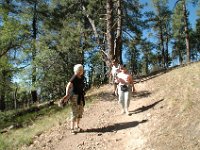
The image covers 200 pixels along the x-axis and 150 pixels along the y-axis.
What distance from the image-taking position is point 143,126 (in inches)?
457

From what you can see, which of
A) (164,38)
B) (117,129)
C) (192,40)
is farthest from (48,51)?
(192,40)

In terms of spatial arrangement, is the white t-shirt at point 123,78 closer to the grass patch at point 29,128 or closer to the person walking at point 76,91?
the person walking at point 76,91

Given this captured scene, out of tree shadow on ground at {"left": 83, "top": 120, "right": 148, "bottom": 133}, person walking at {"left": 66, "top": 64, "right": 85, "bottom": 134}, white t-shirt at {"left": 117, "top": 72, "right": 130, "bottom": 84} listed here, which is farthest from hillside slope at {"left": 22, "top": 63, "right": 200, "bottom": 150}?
white t-shirt at {"left": 117, "top": 72, "right": 130, "bottom": 84}

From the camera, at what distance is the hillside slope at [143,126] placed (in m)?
10.3

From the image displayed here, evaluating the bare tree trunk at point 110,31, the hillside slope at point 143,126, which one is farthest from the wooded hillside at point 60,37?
the hillside slope at point 143,126

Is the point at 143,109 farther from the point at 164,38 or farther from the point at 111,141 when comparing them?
the point at 164,38

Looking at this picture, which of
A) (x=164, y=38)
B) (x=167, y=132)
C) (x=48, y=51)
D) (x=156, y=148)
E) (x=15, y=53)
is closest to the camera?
(x=156, y=148)

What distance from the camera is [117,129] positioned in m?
11.9

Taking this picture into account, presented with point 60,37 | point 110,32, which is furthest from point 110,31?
point 60,37

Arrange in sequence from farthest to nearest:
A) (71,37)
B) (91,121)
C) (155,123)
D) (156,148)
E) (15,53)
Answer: (15,53) → (71,37) → (91,121) → (155,123) → (156,148)

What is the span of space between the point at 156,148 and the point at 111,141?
1.62 m

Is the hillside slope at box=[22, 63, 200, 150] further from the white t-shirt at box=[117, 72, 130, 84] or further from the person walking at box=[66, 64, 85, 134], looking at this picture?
the white t-shirt at box=[117, 72, 130, 84]

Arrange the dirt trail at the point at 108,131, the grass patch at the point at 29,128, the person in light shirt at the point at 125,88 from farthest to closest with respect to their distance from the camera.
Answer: the person in light shirt at the point at 125,88, the grass patch at the point at 29,128, the dirt trail at the point at 108,131

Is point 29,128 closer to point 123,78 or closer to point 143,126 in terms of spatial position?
point 123,78
